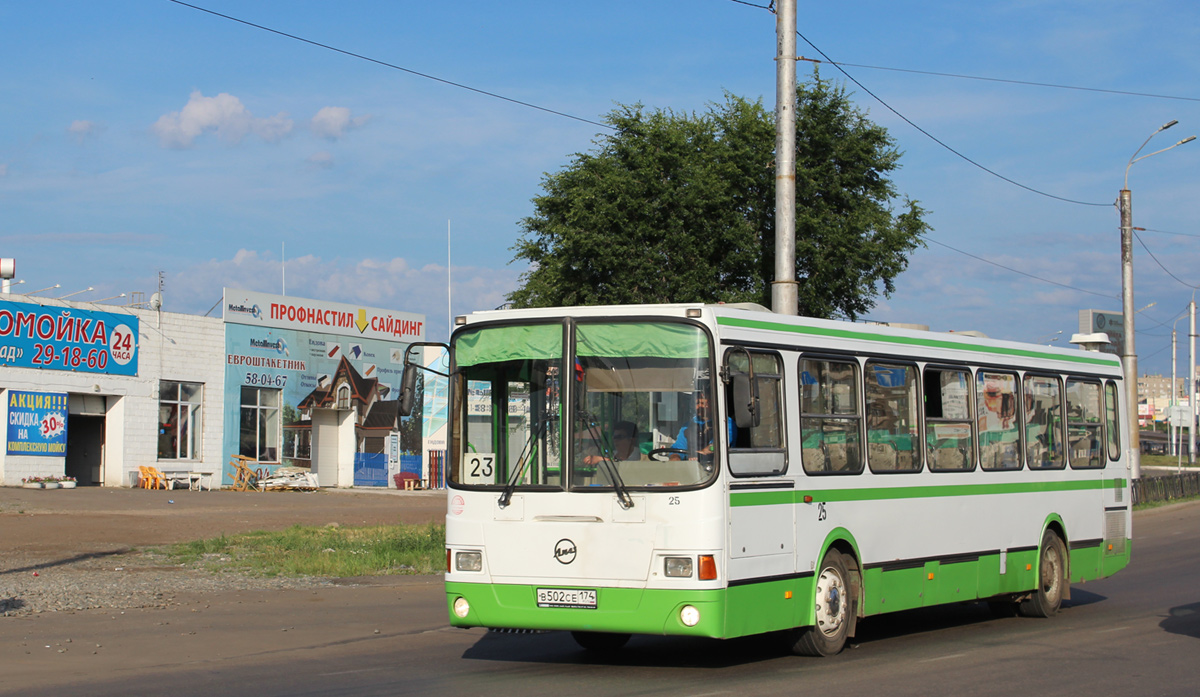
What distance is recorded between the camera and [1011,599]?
13461mm

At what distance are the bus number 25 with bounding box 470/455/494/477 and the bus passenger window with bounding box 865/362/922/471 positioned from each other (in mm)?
3401

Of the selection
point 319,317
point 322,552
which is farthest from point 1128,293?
point 319,317

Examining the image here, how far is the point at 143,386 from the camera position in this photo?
138 ft

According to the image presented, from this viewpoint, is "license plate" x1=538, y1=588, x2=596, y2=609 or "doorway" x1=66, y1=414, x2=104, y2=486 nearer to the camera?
"license plate" x1=538, y1=588, x2=596, y2=609

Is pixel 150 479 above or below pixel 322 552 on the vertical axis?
above

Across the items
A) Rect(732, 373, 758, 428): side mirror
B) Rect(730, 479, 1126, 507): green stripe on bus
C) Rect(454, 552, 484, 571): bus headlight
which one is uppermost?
Rect(732, 373, 758, 428): side mirror

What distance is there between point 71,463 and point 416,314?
16.4 meters

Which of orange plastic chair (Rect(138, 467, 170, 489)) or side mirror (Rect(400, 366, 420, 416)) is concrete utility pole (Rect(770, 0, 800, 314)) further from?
orange plastic chair (Rect(138, 467, 170, 489))

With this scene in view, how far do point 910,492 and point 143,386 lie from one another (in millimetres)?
35851

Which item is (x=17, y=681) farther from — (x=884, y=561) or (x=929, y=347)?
(x=929, y=347)

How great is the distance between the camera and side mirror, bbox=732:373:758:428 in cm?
886

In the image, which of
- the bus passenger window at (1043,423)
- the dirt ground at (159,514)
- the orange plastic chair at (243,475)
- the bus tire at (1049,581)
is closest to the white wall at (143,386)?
the orange plastic chair at (243,475)

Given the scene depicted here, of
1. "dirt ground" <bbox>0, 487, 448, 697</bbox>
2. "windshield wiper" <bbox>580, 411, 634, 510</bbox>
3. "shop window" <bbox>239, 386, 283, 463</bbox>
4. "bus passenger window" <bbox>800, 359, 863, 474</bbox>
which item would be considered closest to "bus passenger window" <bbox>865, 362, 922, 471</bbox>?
"bus passenger window" <bbox>800, 359, 863, 474</bbox>

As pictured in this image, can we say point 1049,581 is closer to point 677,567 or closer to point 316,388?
point 677,567
